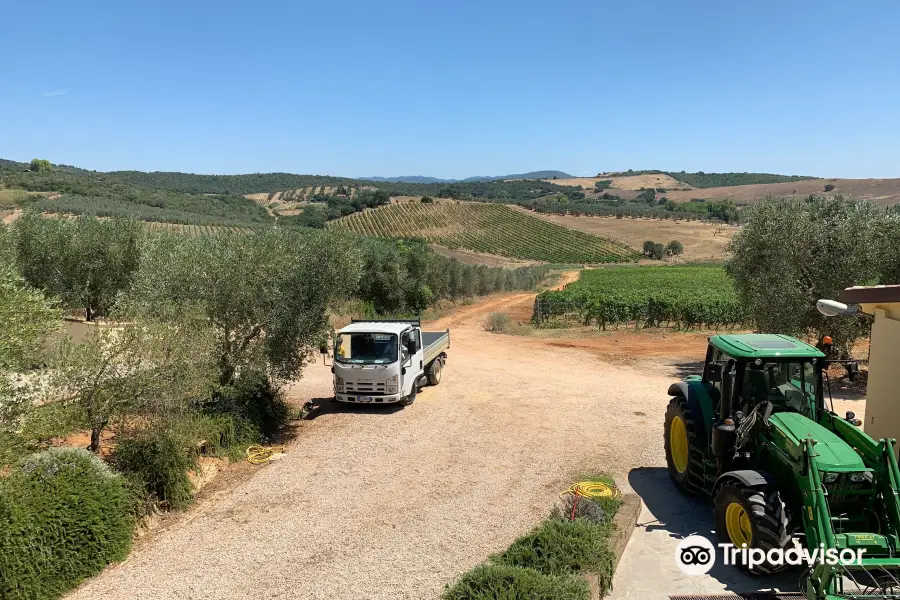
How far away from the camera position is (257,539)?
8.30 meters

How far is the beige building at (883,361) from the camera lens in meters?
9.87

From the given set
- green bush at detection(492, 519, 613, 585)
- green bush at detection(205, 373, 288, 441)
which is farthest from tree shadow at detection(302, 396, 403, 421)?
green bush at detection(492, 519, 613, 585)

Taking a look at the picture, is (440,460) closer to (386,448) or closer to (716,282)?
(386,448)

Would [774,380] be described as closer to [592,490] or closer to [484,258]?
[592,490]

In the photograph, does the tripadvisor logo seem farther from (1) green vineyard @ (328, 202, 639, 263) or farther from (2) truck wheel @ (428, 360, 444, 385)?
(1) green vineyard @ (328, 202, 639, 263)

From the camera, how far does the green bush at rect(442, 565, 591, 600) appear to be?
17.5ft

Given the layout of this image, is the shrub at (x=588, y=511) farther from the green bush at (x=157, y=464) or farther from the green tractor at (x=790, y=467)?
the green bush at (x=157, y=464)

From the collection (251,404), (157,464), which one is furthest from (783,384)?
(251,404)

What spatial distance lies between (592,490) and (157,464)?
6.89 m

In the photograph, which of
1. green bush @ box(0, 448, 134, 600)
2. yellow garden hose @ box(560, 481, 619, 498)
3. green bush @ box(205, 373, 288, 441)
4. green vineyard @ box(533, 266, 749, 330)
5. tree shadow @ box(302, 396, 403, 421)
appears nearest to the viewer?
green bush @ box(0, 448, 134, 600)

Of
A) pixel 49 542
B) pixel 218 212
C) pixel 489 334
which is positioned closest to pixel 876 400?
pixel 49 542

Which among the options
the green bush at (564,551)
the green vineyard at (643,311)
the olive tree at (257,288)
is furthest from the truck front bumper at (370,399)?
the green vineyard at (643,311)

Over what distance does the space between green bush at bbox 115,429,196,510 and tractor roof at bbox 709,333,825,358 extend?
8.47 m

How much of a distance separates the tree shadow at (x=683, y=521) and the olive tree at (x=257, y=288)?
7.46 m
